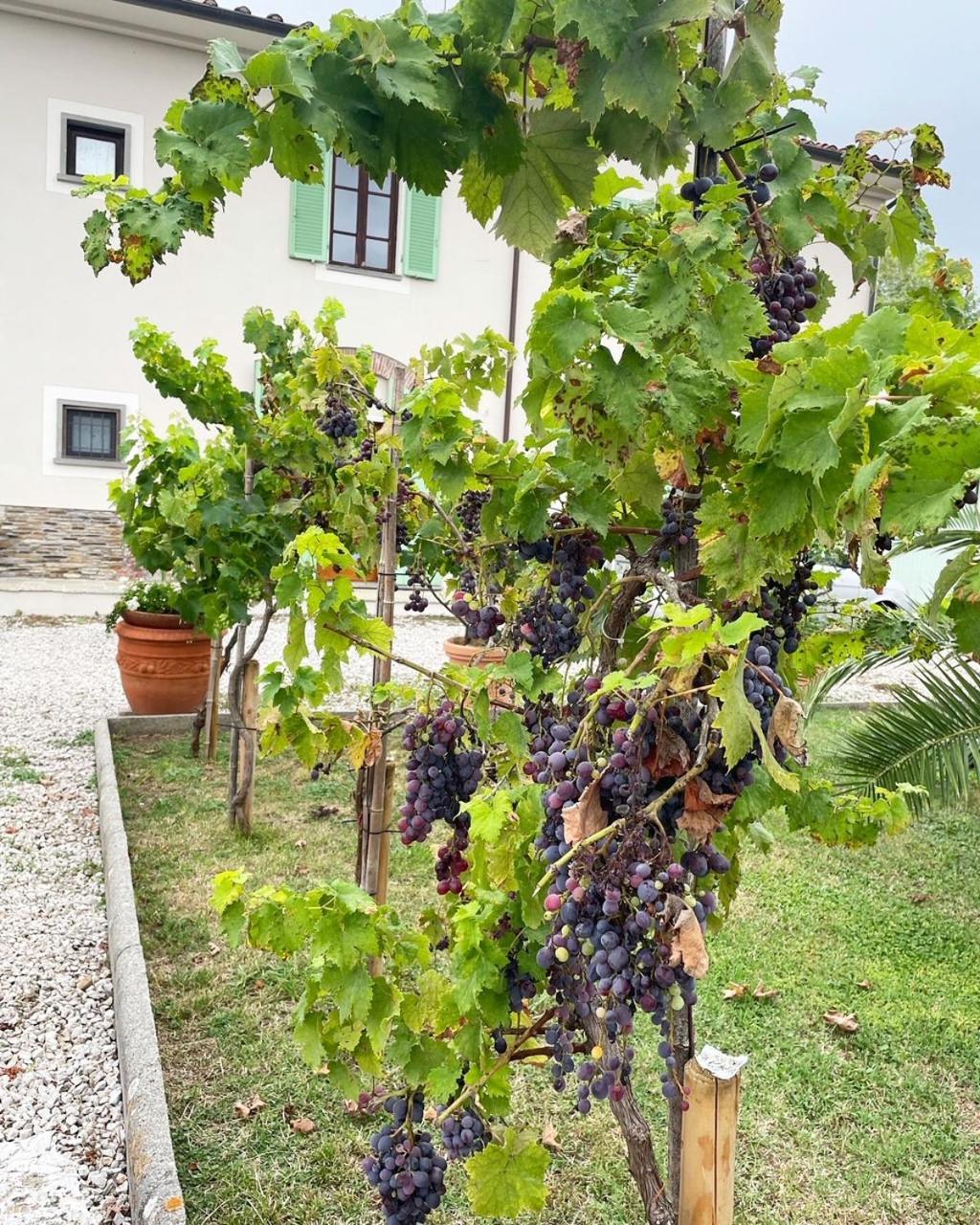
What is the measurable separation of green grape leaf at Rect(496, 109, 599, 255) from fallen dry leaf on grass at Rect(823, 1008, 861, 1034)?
2.83 meters

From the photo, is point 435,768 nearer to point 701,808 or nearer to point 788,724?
point 701,808

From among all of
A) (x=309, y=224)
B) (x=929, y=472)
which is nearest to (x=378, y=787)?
(x=929, y=472)

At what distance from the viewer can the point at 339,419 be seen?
423 cm

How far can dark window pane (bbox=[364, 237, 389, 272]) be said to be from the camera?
41.0 ft

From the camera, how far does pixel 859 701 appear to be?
8633 millimetres

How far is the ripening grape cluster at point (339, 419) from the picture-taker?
4234mm

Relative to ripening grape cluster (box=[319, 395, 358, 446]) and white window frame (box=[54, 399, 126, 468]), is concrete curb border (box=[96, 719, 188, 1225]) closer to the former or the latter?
ripening grape cluster (box=[319, 395, 358, 446])

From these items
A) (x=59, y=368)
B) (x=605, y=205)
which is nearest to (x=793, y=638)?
(x=605, y=205)

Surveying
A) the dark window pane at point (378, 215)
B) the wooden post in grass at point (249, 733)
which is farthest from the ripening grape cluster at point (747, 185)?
the dark window pane at point (378, 215)

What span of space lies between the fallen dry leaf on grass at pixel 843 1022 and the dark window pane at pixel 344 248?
438 inches

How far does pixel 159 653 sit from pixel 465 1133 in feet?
16.7

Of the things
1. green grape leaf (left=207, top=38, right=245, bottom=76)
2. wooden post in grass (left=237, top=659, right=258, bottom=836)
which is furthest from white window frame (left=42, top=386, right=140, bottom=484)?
green grape leaf (left=207, top=38, right=245, bottom=76)

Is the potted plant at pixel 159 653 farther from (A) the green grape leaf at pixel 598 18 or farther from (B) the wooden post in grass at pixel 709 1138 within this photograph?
(A) the green grape leaf at pixel 598 18

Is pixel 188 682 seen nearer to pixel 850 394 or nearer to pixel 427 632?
pixel 427 632
